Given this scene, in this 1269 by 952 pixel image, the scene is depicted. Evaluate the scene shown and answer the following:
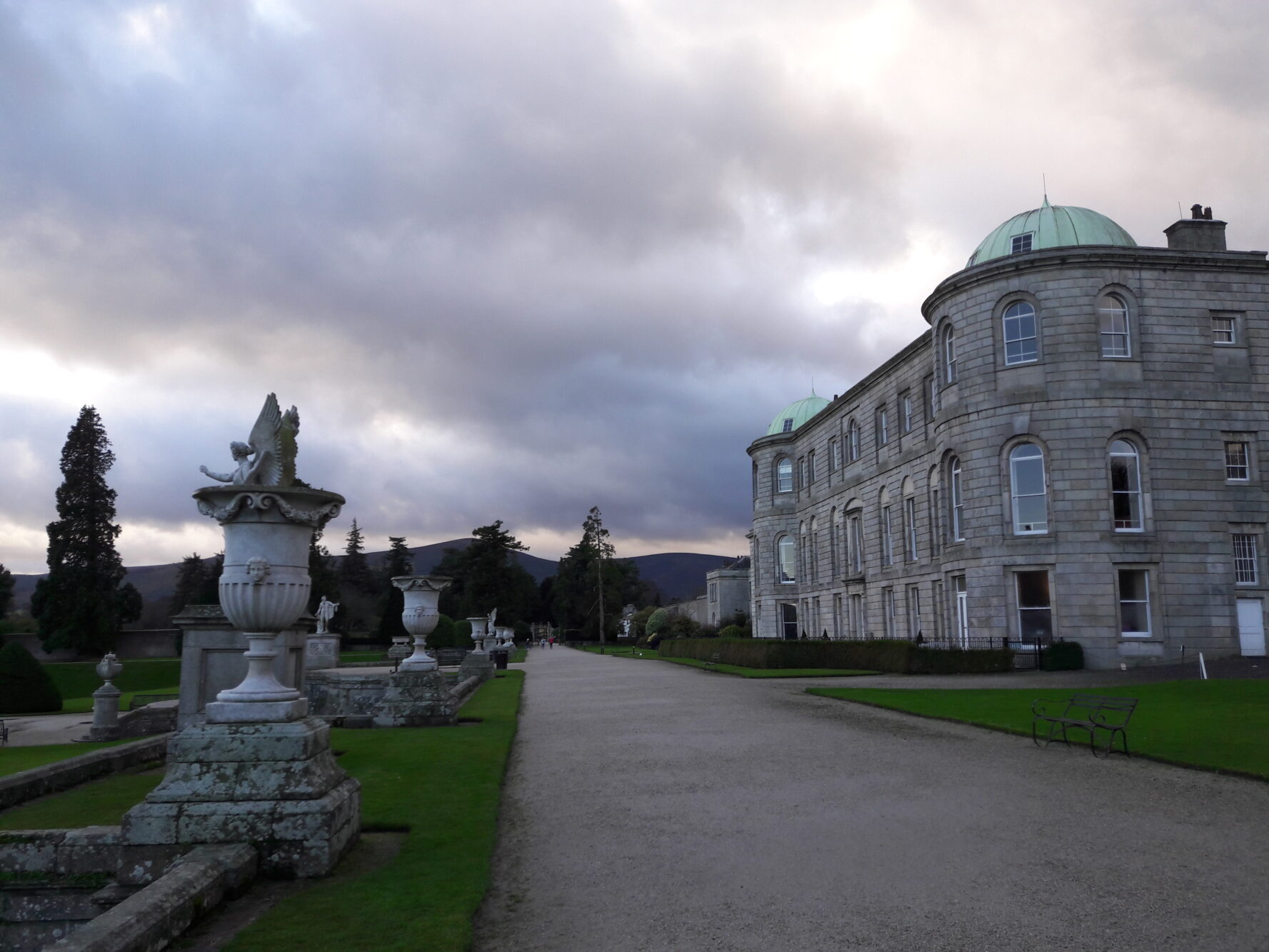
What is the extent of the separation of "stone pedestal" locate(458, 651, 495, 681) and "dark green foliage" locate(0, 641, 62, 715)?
1061 cm

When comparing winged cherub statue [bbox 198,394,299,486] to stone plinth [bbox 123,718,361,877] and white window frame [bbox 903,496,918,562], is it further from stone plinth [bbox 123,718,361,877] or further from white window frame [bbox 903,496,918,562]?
white window frame [bbox 903,496,918,562]

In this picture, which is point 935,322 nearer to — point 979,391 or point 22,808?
point 979,391

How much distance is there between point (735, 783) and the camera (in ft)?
31.6

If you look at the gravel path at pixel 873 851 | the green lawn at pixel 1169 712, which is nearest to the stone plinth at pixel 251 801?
the gravel path at pixel 873 851

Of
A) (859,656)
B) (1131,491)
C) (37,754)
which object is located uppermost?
(1131,491)

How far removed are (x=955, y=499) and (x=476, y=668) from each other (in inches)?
754

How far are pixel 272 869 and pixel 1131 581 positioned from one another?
96.9 ft

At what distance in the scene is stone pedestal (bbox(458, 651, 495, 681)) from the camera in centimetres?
2715

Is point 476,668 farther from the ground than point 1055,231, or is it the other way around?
point 1055,231

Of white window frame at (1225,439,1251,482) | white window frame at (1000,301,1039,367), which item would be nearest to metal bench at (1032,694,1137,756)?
white window frame at (1000,301,1039,367)

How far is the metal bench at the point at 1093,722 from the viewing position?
1098 centimetres

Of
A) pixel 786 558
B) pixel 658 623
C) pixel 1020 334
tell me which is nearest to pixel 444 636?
pixel 786 558

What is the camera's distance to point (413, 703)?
48.0ft

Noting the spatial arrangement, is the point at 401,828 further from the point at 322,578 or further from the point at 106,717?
the point at 322,578
